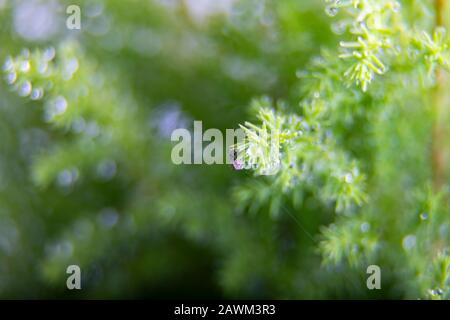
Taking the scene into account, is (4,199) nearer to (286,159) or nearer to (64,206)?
(64,206)

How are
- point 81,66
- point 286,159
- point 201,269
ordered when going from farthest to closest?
point 201,269
point 81,66
point 286,159

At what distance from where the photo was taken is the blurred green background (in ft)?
1.29

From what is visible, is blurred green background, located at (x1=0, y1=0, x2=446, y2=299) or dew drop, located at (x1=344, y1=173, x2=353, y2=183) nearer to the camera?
dew drop, located at (x1=344, y1=173, x2=353, y2=183)

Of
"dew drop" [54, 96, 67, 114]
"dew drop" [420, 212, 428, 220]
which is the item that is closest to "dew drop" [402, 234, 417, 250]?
"dew drop" [420, 212, 428, 220]

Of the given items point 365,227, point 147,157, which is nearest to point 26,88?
point 147,157

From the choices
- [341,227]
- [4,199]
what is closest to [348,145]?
[341,227]

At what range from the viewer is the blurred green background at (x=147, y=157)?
0.39m

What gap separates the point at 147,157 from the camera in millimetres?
448

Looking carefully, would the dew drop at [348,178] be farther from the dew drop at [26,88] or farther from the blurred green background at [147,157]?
the dew drop at [26,88]

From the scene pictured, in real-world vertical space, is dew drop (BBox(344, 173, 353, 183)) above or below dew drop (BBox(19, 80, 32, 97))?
below

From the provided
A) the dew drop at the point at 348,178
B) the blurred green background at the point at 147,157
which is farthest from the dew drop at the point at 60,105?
the dew drop at the point at 348,178

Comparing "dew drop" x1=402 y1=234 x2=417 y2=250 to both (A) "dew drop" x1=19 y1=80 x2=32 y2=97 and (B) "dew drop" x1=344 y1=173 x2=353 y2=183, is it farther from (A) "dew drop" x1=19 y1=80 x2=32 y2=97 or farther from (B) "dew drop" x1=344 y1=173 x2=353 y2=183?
(A) "dew drop" x1=19 y1=80 x2=32 y2=97

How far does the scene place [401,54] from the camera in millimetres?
296
